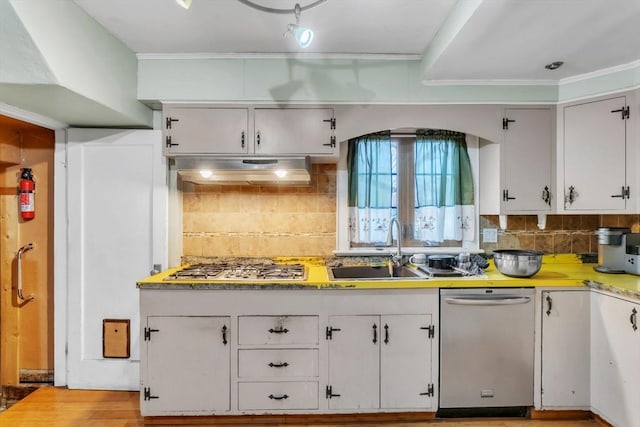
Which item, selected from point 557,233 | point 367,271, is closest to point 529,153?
point 557,233

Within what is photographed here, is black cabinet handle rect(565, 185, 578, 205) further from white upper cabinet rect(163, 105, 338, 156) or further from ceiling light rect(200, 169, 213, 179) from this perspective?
ceiling light rect(200, 169, 213, 179)

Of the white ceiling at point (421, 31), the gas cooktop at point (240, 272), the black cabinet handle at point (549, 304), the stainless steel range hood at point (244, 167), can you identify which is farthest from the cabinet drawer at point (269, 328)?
the white ceiling at point (421, 31)

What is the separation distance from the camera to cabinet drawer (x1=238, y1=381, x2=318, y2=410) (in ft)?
7.06

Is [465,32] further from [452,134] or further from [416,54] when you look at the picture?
[452,134]

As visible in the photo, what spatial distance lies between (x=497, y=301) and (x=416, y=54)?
1.74 meters

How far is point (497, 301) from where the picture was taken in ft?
Answer: 7.10

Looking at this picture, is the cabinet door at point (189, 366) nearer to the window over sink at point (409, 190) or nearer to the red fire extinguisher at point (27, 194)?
the window over sink at point (409, 190)

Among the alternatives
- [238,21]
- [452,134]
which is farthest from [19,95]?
[452,134]

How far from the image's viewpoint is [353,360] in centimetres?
217

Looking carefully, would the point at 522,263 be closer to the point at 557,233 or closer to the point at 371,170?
the point at 557,233

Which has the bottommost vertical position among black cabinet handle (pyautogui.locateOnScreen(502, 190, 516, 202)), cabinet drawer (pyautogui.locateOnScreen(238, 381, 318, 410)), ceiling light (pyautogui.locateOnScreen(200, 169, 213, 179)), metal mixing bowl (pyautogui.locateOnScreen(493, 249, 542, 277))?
cabinet drawer (pyautogui.locateOnScreen(238, 381, 318, 410))

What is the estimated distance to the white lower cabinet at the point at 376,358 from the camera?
2.16 m

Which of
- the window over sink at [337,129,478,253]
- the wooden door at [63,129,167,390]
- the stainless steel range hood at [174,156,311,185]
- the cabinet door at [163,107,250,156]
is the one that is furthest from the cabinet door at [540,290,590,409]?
the wooden door at [63,129,167,390]

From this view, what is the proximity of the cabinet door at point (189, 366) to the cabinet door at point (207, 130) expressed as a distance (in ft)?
3.76
